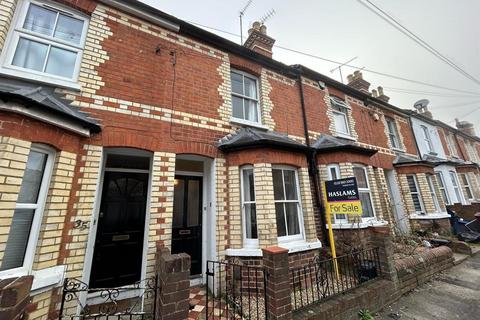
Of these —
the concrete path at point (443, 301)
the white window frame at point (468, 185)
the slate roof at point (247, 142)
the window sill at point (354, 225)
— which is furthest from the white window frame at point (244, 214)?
the white window frame at point (468, 185)

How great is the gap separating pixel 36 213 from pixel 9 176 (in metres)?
0.66

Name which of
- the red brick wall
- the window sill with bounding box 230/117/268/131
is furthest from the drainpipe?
the window sill with bounding box 230/117/268/131

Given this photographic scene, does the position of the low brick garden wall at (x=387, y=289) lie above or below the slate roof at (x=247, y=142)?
below

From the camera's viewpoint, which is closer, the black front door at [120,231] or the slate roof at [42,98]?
the slate roof at [42,98]

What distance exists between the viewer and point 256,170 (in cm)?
509

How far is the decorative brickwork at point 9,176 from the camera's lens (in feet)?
8.74

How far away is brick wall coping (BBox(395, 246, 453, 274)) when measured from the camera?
4924mm

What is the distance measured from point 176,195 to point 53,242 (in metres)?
2.66

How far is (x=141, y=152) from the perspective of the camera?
4.67 meters

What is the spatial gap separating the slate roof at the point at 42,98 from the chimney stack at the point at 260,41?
6293 millimetres

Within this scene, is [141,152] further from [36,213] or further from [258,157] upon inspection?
[258,157]

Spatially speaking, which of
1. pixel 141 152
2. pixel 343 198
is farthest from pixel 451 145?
pixel 141 152

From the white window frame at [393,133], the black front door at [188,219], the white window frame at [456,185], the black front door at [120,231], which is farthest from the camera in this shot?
the white window frame at [456,185]

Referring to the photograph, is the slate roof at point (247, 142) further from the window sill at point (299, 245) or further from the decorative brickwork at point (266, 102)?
the window sill at point (299, 245)
